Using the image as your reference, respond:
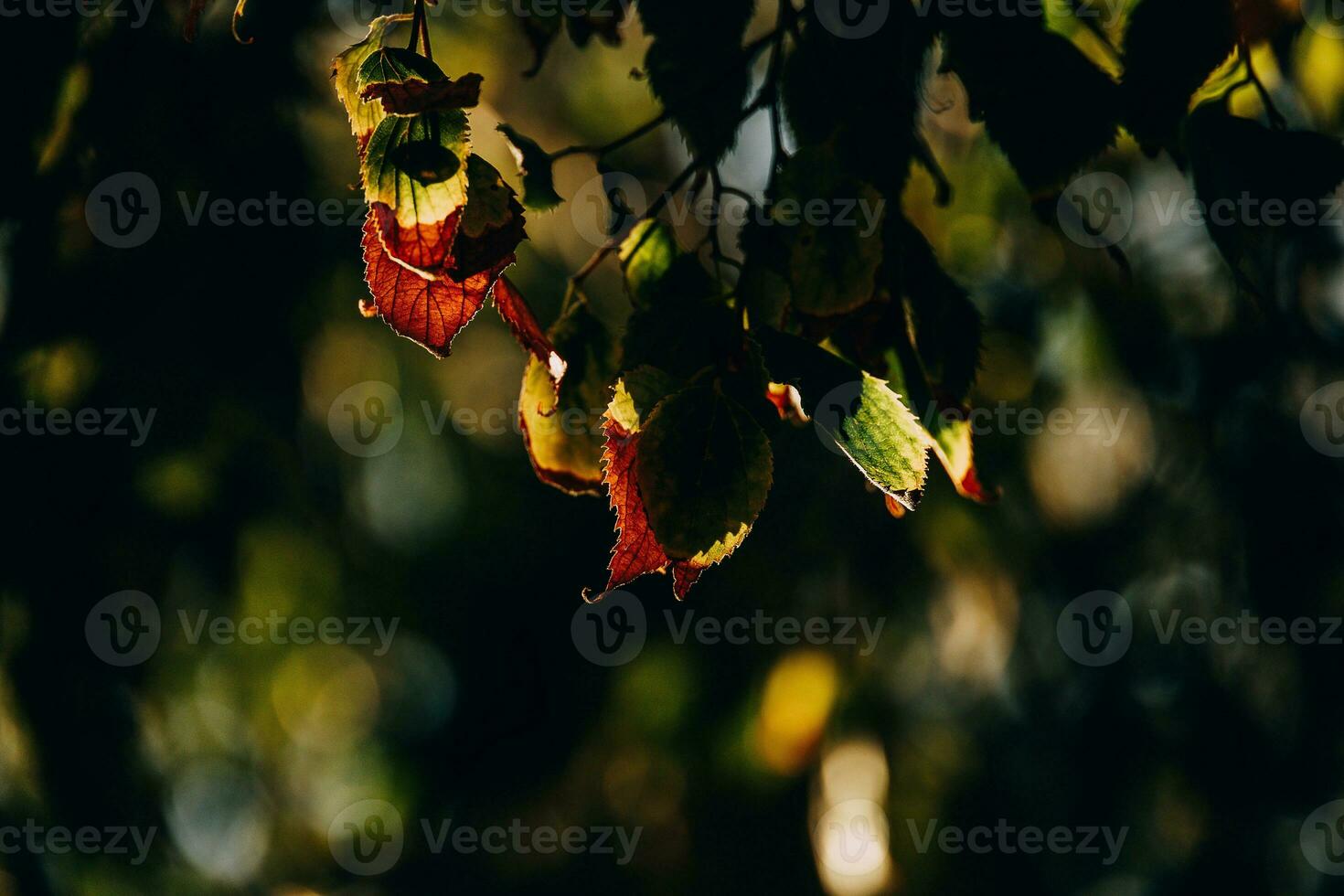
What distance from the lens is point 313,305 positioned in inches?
95.9

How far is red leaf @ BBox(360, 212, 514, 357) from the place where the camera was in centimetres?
54

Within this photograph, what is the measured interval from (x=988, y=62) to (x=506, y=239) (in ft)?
1.02

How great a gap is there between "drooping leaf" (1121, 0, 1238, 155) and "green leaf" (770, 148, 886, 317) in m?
0.16

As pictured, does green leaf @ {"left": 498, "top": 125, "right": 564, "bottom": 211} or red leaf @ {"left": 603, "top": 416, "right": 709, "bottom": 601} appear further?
green leaf @ {"left": 498, "top": 125, "right": 564, "bottom": 211}

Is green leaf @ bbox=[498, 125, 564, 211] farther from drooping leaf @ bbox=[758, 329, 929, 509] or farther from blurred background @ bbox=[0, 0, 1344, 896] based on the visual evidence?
blurred background @ bbox=[0, 0, 1344, 896]

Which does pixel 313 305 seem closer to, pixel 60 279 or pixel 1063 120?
pixel 60 279

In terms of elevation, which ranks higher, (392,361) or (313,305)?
(313,305)

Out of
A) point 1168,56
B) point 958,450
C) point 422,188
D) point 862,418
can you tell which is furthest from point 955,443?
point 422,188

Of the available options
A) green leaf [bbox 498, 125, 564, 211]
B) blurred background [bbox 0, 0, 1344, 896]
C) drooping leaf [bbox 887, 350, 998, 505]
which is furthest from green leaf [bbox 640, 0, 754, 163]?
blurred background [bbox 0, 0, 1344, 896]

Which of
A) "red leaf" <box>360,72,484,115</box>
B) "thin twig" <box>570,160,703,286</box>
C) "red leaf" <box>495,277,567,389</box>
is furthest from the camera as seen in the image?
"thin twig" <box>570,160,703,286</box>

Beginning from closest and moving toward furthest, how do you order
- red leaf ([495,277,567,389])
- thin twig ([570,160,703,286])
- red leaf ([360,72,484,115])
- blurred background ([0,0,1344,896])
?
red leaf ([360,72,484,115]), red leaf ([495,277,567,389]), thin twig ([570,160,703,286]), blurred background ([0,0,1344,896])

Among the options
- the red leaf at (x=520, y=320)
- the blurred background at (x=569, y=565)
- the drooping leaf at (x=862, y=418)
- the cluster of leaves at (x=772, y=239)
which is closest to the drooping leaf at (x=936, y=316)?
the cluster of leaves at (x=772, y=239)

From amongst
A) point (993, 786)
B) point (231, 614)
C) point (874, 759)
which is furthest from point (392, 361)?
point (993, 786)

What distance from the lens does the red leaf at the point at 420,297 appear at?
1.76 feet
